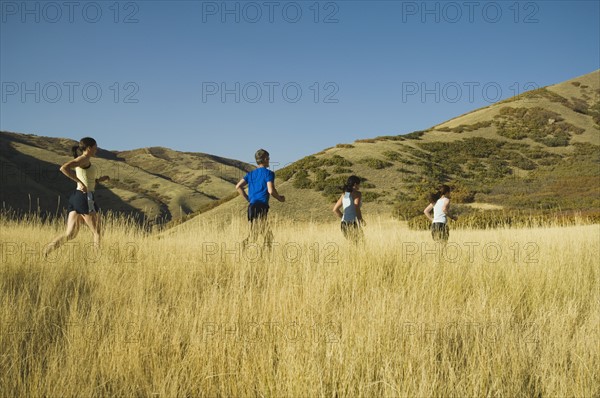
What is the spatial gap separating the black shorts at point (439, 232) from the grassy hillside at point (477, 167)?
41.4ft

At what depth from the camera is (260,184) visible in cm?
665

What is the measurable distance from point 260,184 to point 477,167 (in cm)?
3159

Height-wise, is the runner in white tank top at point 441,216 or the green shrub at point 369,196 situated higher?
the green shrub at point 369,196

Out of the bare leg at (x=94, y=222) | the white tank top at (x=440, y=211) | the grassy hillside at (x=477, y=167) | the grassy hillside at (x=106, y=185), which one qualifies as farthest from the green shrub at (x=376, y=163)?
the bare leg at (x=94, y=222)

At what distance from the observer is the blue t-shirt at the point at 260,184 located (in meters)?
6.62

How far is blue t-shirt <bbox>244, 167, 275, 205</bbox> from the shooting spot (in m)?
6.62

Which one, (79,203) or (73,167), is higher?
(73,167)

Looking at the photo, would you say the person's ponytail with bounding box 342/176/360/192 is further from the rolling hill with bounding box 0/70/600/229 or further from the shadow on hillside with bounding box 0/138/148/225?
the shadow on hillside with bounding box 0/138/148/225

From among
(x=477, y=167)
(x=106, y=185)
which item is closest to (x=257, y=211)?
(x=477, y=167)

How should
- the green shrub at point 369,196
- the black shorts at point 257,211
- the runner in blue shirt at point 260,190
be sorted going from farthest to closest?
the green shrub at point 369,196 → the black shorts at point 257,211 → the runner in blue shirt at point 260,190

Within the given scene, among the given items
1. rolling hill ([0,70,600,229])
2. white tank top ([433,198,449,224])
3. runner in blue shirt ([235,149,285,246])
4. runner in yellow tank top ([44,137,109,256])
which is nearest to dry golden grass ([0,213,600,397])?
runner in yellow tank top ([44,137,109,256])

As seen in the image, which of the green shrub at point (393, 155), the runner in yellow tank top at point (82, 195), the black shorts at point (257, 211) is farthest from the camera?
the green shrub at point (393, 155)

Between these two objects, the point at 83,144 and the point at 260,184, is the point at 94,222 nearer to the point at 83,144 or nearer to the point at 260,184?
the point at 83,144

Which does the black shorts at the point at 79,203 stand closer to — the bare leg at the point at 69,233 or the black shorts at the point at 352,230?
the bare leg at the point at 69,233
